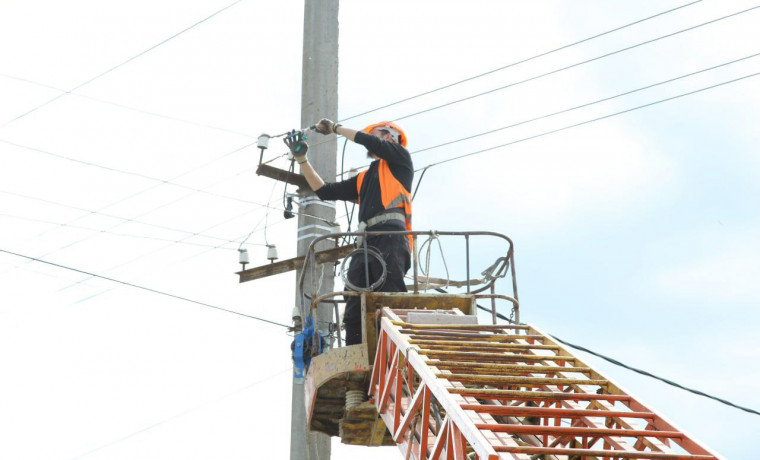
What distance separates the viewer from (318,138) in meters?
11.6

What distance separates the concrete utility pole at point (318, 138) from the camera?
10539mm

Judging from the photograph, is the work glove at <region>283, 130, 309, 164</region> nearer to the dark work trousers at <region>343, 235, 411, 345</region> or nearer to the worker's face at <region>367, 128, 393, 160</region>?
the worker's face at <region>367, 128, 393, 160</region>

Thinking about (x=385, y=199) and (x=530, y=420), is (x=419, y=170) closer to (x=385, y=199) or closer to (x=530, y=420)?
(x=385, y=199)

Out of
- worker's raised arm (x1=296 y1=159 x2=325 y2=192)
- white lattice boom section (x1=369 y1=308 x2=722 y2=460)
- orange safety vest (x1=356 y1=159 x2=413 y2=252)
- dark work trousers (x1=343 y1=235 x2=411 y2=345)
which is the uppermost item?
worker's raised arm (x1=296 y1=159 x2=325 y2=192)

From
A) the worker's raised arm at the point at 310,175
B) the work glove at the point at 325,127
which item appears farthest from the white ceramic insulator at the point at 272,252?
the work glove at the point at 325,127

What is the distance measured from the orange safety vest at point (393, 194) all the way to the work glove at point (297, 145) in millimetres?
1421

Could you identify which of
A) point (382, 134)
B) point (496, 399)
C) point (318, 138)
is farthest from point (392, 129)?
Result: point (496, 399)

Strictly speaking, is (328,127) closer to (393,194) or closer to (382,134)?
(382,134)

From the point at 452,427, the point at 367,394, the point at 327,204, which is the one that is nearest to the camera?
the point at 452,427

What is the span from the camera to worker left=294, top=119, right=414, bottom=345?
31.3ft

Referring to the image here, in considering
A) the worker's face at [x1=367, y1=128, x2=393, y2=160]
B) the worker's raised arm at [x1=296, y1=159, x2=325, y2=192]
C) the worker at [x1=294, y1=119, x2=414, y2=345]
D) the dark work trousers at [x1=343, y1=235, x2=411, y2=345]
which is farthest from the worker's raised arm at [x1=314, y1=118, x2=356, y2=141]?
the dark work trousers at [x1=343, y1=235, x2=411, y2=345]

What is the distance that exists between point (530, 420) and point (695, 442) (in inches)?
76.1

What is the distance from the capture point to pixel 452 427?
6.32m

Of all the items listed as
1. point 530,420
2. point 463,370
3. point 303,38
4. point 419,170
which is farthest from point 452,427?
point 303,38
